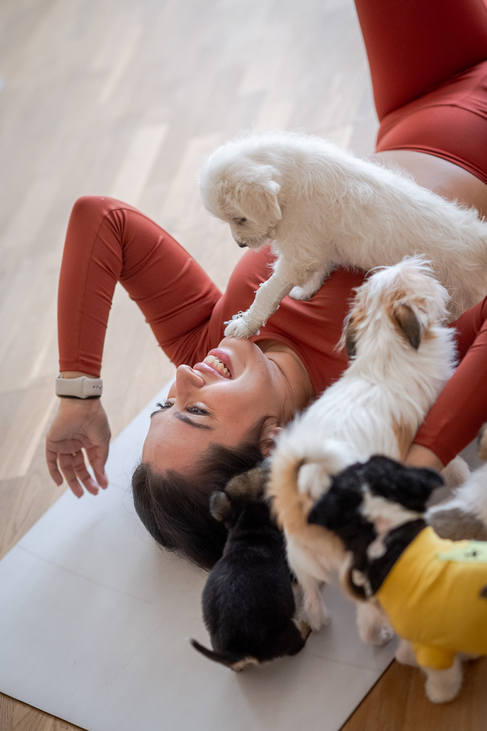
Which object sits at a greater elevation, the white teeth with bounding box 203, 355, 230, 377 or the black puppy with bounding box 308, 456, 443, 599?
the black puppy with bounding box 308, 456, 443, 599

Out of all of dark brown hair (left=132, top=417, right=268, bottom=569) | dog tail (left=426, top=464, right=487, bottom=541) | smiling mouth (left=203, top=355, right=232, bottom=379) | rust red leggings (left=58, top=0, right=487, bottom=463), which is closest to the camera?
dog tail (left=426, top=464, right=487, bottom=541)

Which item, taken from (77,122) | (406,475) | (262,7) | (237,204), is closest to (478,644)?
(406,475)

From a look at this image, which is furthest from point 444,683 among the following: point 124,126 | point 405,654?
point 124,126

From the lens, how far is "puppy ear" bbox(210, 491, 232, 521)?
1.46 metres

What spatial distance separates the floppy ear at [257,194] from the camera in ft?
5.04

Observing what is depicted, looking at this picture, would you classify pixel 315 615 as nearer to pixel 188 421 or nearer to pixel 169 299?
pixel 188 421

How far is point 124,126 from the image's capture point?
415 centimetres

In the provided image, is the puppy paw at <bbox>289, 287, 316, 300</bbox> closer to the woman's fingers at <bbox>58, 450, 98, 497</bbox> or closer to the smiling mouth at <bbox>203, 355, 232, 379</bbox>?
the smiling mouth at <bbox>203, 355, 232, 379</bbox>

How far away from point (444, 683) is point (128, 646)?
915mm

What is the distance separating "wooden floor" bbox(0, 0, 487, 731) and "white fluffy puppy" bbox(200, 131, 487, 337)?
1.21 m

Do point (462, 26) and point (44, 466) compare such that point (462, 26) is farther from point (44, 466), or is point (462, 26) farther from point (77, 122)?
point (77, 122)

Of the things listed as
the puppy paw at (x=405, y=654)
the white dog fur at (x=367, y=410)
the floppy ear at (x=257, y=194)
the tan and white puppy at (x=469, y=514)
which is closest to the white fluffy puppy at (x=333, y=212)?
the floppy ear at (x=257, y=194)

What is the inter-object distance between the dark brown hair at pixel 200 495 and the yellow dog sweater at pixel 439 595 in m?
0.57

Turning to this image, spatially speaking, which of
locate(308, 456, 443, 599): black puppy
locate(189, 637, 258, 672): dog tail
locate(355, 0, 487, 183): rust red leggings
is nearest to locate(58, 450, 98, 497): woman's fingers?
locate(189, 637, 258, 672): dog tail
